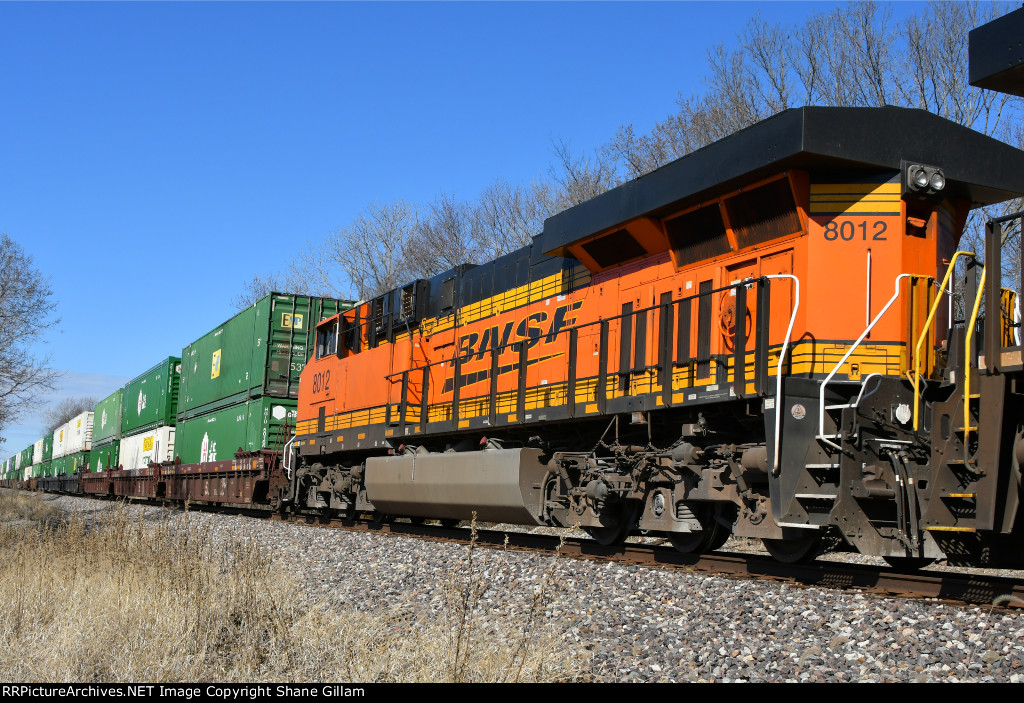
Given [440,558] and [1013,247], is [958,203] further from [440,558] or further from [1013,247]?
[1013,247]

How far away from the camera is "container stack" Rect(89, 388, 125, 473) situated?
33.4m

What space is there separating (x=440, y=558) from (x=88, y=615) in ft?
13.9

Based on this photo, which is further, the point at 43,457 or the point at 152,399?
the point at 43,457

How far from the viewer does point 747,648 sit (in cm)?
518

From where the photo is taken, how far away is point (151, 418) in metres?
28.9

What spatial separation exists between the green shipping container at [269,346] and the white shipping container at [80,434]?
1981cm

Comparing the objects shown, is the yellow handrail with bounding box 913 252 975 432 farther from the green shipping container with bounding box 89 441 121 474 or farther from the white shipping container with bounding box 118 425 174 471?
the green shipping container with bounding box 89 441 121 474

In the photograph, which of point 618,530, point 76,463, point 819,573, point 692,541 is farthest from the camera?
point 76,463

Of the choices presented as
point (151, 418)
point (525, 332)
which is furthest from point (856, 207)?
point (151, 418)

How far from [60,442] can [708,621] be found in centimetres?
4605

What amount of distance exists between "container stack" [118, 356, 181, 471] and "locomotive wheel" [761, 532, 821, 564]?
22.4m

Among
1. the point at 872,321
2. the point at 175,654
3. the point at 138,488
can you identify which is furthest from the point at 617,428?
the point at 138,488

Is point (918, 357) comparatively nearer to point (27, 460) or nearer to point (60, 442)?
point (60, 442)

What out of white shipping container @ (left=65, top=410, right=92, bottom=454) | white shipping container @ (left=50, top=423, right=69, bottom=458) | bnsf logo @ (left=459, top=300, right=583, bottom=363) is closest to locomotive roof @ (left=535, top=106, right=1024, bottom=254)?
bnsf logo @ (left=459, top=300, right=583, bottom=363)
